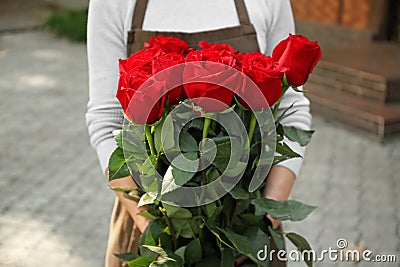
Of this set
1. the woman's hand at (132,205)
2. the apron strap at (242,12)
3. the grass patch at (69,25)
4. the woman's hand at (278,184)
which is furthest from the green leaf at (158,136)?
the grass patch at (69,25)

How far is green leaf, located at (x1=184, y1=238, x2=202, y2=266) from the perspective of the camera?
125 cm

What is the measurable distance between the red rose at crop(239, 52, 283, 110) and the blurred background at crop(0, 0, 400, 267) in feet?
7.32

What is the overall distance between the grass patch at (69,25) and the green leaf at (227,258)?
726 cm

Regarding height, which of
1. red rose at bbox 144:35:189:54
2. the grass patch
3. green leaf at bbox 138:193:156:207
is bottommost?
the grass patch

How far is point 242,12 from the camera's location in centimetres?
162

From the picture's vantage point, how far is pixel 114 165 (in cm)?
120

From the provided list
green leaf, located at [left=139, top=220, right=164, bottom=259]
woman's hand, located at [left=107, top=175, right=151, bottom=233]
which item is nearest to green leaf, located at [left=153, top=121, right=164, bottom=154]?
green leaf, located at [left=139, top=220, right=164, bottom=259]

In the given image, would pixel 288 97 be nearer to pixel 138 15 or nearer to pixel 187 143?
pixel 138 15

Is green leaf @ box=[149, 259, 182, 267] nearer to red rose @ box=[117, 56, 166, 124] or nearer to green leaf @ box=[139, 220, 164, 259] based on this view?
green leaf @ box=[139, 220, 164, 259]

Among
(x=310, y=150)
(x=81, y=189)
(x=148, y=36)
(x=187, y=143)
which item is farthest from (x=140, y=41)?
(x=310, y=150)

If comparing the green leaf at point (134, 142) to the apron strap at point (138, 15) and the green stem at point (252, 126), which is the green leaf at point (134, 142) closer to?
the green stem at point (252, 126)

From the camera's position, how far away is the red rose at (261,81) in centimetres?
110

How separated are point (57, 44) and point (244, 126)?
7.31 metres

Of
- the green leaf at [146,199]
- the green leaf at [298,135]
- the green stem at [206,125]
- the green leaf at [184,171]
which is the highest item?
the green stem at [206,125]
